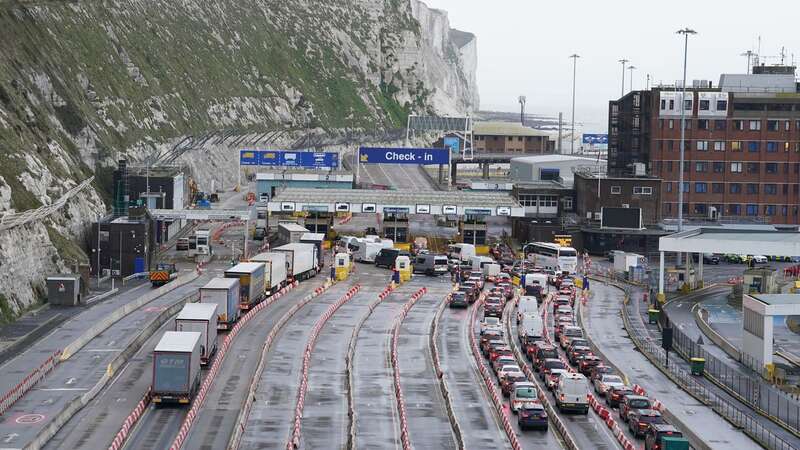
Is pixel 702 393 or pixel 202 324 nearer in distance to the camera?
pixel 202 324

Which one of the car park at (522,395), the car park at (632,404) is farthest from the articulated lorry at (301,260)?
the car park at (632,404)

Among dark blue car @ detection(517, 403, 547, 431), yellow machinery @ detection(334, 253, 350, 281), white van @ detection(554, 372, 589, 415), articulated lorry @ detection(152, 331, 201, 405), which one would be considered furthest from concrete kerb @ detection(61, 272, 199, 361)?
white van @ detection(554, 372, 589, 415)

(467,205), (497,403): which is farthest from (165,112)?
(497,403)

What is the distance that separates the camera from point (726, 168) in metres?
144

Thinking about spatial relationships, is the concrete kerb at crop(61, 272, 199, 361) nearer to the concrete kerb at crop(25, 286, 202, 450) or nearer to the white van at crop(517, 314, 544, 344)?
the concrete kerb at crop(25, 286, 202, 450)

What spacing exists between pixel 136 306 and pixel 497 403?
3268 cm

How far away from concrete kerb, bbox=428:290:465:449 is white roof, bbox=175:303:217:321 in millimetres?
11170

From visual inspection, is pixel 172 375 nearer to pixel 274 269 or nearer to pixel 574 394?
pixel 574 394

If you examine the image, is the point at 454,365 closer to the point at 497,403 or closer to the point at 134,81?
the point at 497,403

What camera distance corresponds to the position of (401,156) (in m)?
152

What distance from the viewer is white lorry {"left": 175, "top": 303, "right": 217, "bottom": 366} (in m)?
65.8

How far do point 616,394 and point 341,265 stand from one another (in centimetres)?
4947

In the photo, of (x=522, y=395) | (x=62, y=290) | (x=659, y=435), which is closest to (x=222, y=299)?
(x=62, y=290)

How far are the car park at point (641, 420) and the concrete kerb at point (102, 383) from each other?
2224 cm
